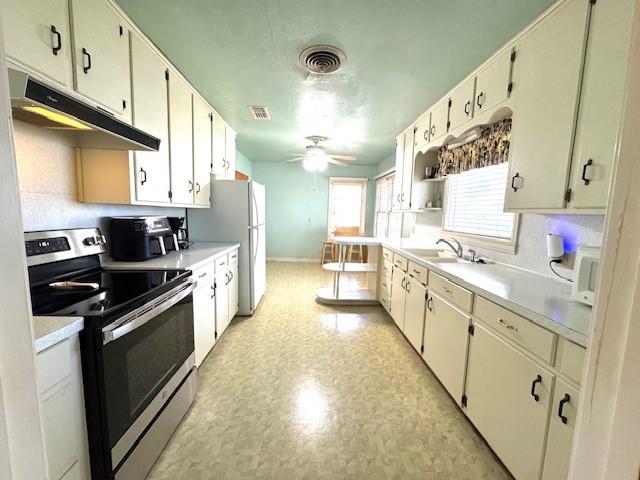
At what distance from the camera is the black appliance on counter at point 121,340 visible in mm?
1067

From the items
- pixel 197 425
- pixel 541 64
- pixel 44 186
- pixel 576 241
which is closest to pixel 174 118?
pixel 44 186

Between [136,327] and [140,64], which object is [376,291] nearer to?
[136,327]

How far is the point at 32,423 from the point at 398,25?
7.09 ft

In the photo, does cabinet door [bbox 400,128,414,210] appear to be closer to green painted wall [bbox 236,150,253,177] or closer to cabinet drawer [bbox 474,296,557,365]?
cabinet drawer [bbox 474,296,557,365]

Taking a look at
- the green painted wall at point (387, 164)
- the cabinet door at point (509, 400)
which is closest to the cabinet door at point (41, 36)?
the cabinet door at point (509, 400)

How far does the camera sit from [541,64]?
151 centimetres

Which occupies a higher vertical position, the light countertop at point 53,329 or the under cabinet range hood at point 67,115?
the under cabinet range hood at point 67,115

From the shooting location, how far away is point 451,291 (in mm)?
1864

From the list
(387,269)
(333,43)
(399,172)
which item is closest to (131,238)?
(333,43)

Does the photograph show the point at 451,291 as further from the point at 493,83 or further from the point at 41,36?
the point at 41,36

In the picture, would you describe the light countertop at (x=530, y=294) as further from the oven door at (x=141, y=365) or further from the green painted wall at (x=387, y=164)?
the green painted wall at (x=387, y=164)

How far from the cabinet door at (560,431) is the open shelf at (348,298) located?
269cm

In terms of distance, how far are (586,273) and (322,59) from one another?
2.04m

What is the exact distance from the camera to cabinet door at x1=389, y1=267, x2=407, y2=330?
2.83 m
